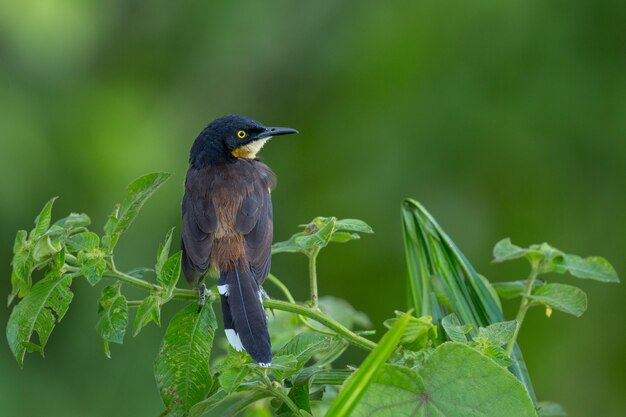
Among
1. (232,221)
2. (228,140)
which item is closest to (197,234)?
(232,221)

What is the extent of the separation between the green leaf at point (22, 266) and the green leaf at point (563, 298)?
3.30 ft

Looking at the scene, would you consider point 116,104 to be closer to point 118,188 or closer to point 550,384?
point 118,188

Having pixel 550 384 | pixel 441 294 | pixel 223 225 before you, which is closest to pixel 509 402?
pixel 441 294

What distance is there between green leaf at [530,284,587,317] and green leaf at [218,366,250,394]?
2.31 ft

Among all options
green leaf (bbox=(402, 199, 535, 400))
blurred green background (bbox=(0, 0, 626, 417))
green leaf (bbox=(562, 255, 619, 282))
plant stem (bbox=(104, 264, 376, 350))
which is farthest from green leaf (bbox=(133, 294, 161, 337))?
blurred green background (bbox=(0, 0, 626, 417))

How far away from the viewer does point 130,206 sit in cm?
196

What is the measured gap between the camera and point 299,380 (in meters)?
1.81

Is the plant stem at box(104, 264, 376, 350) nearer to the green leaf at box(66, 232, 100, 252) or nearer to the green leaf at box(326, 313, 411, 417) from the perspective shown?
the green leaf at box(66, 232, 100, 252)

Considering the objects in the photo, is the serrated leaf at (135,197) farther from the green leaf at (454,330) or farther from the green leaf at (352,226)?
the green leaf at (454,330)

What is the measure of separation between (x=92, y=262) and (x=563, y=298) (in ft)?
3.16

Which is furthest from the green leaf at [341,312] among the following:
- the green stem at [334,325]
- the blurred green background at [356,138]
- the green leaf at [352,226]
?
the blurred green background at [356,138]

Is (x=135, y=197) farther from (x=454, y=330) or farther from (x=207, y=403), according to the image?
(x=454, y=330)

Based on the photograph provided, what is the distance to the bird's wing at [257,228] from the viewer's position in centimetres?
296

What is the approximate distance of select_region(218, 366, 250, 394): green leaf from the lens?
1.64 m
